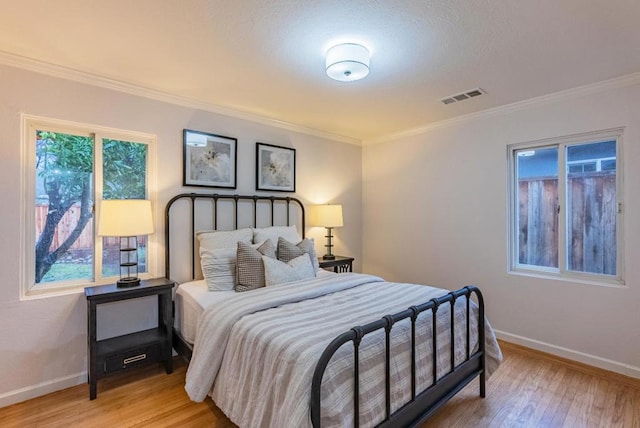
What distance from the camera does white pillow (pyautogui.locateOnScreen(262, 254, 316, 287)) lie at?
255 centimetres

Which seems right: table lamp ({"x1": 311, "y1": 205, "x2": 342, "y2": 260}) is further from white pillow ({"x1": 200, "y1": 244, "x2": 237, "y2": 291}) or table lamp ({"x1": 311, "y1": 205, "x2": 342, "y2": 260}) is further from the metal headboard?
white pillow ({"x1": 200, "y1": 244, "x2": 237, "y2": 291})

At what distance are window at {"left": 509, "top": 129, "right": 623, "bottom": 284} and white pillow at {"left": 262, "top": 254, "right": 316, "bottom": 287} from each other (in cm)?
214

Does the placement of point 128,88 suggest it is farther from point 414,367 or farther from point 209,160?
point 414,367

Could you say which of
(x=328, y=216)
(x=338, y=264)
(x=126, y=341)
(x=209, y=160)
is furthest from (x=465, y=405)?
(x=209, y=160)

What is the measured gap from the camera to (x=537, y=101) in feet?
9.77

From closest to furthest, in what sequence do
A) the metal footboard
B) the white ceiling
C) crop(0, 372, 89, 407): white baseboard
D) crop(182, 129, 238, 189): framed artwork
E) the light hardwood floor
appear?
the metal footboard < the white ceiling < the light hardwood floor < crop(0, 372, 89, 407): white baseboard < crop(182, 129, 238, 189): framed artwork

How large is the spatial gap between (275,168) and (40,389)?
2731mm

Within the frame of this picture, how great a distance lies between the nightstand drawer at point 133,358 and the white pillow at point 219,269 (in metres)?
0.63

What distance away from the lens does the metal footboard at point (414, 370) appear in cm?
131

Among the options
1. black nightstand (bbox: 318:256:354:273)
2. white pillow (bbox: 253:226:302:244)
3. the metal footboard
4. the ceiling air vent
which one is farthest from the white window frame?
the ceiling air vent

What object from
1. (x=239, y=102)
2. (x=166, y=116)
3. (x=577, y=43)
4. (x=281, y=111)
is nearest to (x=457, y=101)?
(x=577, y=43)

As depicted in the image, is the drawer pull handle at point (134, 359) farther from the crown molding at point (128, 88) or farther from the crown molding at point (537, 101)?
the crown molding at point (537, 101)

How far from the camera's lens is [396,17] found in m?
1.77

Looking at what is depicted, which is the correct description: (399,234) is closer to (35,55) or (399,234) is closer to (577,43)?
(577,43)
